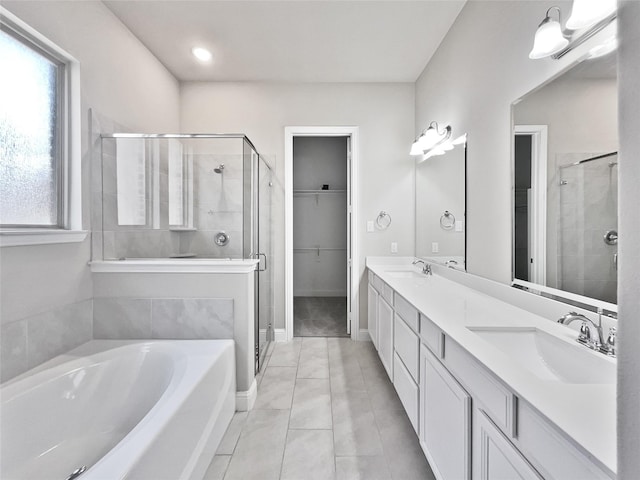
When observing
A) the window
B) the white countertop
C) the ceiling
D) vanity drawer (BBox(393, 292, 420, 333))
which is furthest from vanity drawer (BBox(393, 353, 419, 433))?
the ceiling

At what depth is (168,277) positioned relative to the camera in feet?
6.78

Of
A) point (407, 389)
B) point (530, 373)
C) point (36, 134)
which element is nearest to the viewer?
point (530, 373)

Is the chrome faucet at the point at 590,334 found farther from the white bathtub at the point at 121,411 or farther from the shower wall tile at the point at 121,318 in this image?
the shower wall tile at the point at 121,318

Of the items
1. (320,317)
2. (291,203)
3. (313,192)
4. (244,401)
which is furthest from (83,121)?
(313,192)

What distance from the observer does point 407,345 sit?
5.98 feet

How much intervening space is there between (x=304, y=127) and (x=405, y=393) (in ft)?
8.74

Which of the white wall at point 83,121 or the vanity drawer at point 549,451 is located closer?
the vanity drawer at point 549,451

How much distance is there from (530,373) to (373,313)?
2.15m

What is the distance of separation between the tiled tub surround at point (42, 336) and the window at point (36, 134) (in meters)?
0.47

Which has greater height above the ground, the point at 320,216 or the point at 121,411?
the point at 320,216

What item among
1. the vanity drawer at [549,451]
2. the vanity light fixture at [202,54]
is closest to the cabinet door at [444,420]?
the vanity drawer at [549,451]

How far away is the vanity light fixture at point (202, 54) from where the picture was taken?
107 inches

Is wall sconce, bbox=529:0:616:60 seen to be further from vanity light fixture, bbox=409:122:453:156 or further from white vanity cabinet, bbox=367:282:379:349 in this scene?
white vanity cabinet, bbox=367:282:379:349

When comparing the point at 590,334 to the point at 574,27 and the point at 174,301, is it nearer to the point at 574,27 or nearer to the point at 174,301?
the point at 574,27
